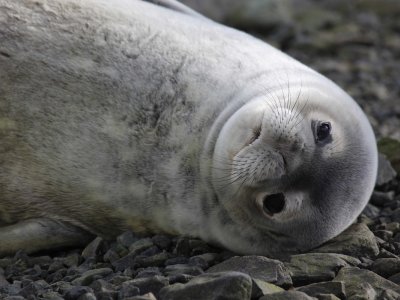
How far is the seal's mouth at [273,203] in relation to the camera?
14.3 feet

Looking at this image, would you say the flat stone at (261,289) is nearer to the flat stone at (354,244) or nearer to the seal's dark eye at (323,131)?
the flat stone at (354,244)

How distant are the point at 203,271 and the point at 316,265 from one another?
458mm

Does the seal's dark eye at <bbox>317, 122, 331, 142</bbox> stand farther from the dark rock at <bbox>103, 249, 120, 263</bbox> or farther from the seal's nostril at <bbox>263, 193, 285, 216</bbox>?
the dark rock at <bbox>103, 249, 120, 263</bbox>

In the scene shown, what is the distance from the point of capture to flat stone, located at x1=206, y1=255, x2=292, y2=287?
393cm

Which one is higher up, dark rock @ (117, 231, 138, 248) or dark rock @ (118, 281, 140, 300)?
dark rock @ (117, 231, 138, 248)

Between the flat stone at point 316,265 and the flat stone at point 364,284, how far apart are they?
54mm

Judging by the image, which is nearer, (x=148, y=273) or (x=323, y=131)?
(x=148, y=273)

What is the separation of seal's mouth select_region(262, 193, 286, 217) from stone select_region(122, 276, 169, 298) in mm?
737

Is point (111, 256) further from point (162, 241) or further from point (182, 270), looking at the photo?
point (182, 270)

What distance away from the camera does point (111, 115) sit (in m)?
4.57

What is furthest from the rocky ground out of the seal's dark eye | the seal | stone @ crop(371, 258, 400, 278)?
the seal's dark eye

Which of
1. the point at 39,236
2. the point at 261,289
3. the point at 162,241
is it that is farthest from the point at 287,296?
the point at 39,236

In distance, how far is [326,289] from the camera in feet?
12.5

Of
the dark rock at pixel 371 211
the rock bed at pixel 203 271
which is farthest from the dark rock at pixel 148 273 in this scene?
the dark rock at pixel 371 211
